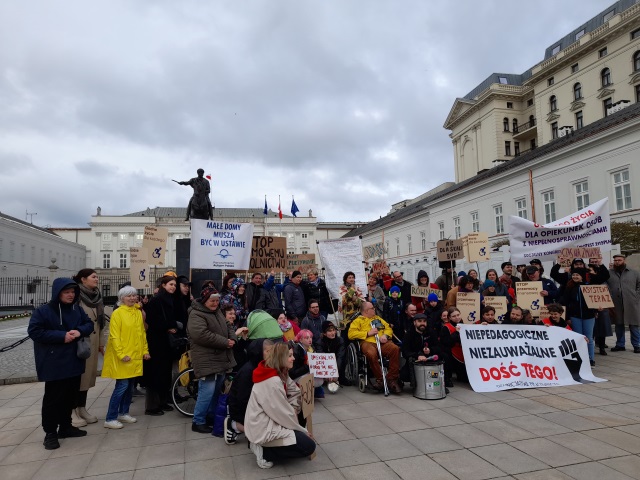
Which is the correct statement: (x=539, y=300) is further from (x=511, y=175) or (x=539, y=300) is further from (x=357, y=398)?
(x=511, y=175)

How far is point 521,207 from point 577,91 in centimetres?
1886

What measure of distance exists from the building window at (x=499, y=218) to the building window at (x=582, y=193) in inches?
257

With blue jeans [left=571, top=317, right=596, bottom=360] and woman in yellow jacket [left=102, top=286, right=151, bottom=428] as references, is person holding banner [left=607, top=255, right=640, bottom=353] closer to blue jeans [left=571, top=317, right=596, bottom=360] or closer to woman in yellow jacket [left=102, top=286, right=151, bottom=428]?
blue jeans [left=571, top=317, right=596, bottom=360]

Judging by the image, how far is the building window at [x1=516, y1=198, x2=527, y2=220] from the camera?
2878cm

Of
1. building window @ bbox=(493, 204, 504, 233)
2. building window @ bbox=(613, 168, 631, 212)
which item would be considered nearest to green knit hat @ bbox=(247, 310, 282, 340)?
building window @ bbox=(613, 168, 631, 212)

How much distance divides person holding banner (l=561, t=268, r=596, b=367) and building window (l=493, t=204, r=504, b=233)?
2370 centimetres

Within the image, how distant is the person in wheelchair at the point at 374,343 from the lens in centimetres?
659

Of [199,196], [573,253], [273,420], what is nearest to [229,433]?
[273,420]

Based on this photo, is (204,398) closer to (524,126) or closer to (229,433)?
(229,433)

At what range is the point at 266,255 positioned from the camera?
9336 mm

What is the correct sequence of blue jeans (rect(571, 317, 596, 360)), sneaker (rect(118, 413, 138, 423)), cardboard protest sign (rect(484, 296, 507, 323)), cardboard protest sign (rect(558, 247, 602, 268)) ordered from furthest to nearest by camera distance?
cardboard protest sign (rect(558, 247, 602, 268))
blue jeans (rect(571, 317, 596, 360))
cardboard protest sign (rect(484, 296, 507, 323))
sneaker (rect(118, 413, 138, 423))

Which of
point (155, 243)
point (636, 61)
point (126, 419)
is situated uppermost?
point (636, 61)

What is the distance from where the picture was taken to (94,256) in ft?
243

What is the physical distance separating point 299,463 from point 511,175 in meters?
30.0
